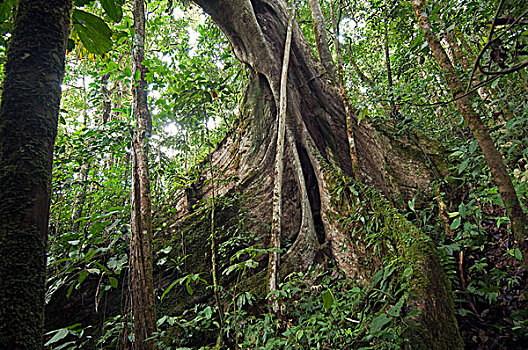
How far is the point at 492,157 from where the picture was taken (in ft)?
→ 6.70

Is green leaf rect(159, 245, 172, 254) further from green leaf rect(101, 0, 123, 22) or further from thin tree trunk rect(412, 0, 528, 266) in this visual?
thin tree trunk rect(412, 0, 528, 266)

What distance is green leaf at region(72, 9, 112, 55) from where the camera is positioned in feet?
4.59

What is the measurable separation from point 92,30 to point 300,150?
10.5 ft

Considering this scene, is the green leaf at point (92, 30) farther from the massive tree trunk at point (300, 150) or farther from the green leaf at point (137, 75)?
the massive tree trunk at point (300, 150)

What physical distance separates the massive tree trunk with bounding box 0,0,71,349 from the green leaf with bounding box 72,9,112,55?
15.1 inches

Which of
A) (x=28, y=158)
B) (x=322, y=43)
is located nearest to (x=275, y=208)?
→ (x=28, y=158)

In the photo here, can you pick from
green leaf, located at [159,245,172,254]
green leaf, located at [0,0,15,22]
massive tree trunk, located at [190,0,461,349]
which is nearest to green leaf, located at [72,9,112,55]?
green leaf, located at [0,0,15,22]

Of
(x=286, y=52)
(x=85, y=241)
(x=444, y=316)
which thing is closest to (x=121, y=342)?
(x=85, y=241)

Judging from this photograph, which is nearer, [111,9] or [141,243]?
[111,9]

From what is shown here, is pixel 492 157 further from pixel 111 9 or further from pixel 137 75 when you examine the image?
pixel 137 75

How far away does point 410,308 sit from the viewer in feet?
6.13

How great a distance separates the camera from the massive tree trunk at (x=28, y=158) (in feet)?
2.49

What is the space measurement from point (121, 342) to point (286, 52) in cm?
442

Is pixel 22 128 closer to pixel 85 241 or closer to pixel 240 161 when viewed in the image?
pixel 85 241
